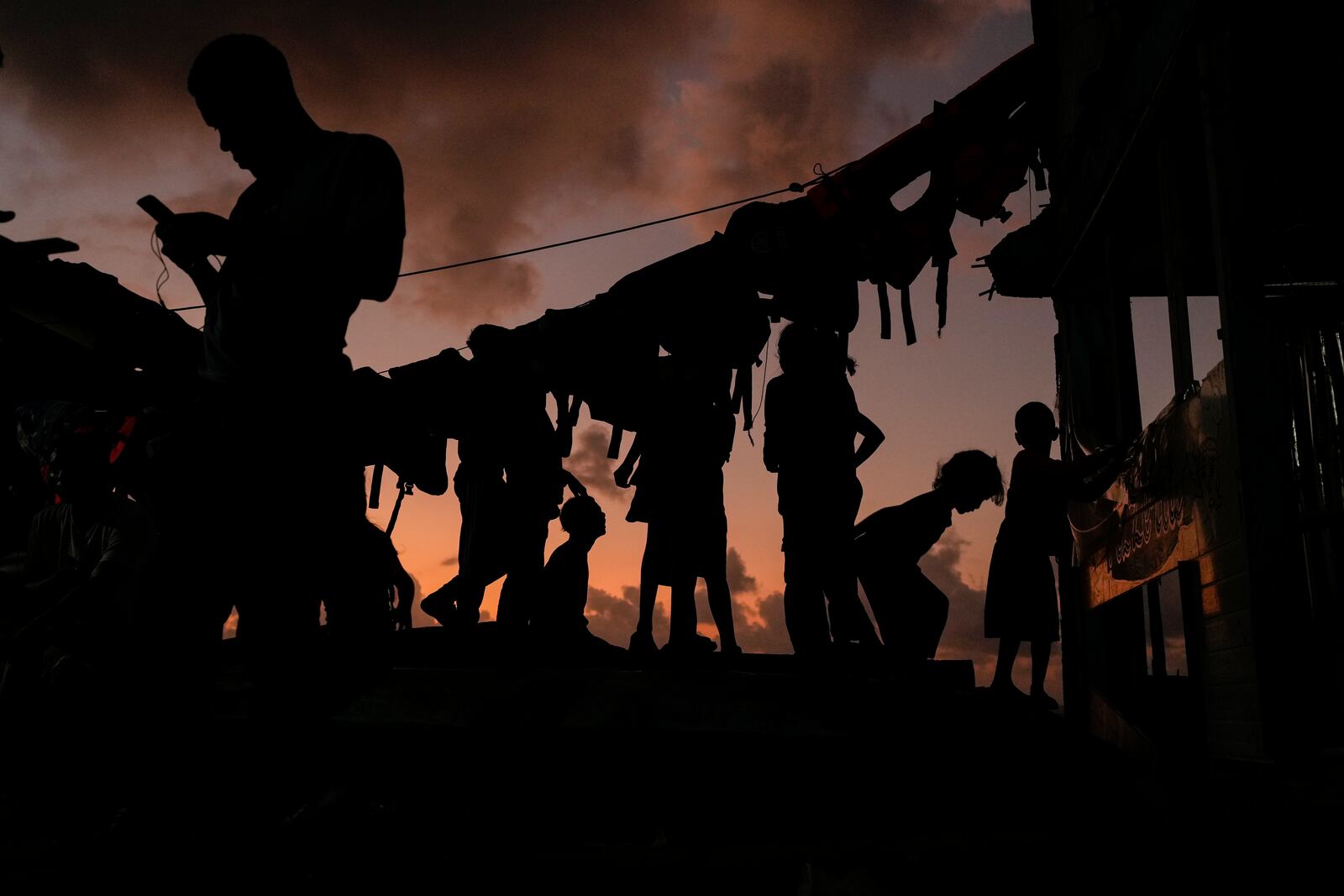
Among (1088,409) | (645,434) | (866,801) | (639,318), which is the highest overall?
(639,318)

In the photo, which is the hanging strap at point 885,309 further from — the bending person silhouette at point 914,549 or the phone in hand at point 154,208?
the phone in hand at point 154,208

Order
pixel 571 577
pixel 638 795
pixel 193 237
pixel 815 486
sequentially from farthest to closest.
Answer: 1. pixel 571 577
2. pixel 815 486
3. pixel 638 795
4. pixel 193 237

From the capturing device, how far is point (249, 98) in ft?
8.74

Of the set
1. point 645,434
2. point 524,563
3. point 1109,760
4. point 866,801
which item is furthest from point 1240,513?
point 524,563

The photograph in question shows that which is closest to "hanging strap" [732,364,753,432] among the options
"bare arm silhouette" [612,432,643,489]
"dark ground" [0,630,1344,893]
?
"bare arm silhouette" [612,432,643,489]

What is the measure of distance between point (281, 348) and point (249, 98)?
→ 695mm

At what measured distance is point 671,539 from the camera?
19.1 ft

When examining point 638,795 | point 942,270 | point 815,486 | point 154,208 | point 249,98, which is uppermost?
point 942,270

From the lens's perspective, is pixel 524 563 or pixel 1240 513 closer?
pixel 1240 513

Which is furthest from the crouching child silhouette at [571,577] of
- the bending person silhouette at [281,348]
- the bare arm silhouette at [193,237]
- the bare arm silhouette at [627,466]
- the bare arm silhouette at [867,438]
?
the bare arm silhouette at [193,237]

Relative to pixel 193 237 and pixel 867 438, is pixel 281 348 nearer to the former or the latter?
pixel 193 237

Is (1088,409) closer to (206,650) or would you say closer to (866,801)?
(866,801)

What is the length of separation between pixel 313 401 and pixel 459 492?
4647mm

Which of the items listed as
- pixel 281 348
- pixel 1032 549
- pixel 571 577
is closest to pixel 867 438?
pixel 1032 549
